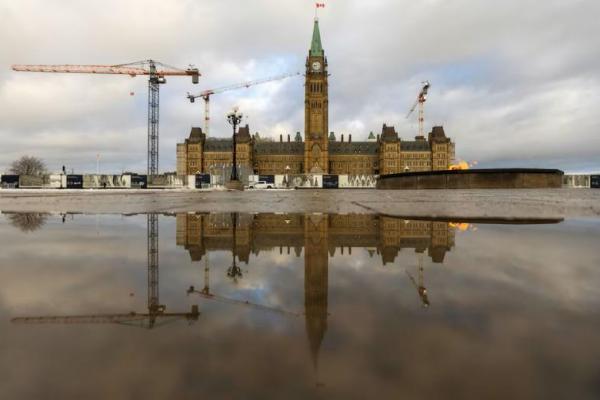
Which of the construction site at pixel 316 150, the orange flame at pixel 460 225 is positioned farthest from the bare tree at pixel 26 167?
the orange flame at pixel 460 225

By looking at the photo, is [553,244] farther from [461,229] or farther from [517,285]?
[517,285]

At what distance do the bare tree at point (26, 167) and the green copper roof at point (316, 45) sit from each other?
265 ft

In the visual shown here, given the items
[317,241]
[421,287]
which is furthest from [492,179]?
[421,287]

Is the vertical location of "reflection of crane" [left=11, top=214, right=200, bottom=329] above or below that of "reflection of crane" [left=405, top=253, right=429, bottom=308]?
below

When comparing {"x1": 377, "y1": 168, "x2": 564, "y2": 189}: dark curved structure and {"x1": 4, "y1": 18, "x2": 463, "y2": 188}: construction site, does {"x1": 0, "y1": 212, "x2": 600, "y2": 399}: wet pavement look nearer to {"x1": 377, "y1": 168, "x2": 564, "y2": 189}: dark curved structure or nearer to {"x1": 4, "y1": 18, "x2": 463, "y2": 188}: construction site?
{"x1": 377, "y1": 168, "x2": 564, "y2": 189}: dark curved structure

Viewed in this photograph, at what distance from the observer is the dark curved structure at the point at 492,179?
2519cm

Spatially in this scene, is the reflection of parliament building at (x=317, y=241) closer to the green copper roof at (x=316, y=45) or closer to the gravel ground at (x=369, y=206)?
the gravel ground at (x=369, y=206)

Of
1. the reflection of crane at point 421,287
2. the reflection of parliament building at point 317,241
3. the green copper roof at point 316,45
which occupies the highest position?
the green copper roof at point 316,45

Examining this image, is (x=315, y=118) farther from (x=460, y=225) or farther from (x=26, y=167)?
(x=460, y=225)

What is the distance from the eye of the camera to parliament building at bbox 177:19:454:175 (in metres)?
120

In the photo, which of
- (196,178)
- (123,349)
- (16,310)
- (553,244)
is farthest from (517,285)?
(196,178)

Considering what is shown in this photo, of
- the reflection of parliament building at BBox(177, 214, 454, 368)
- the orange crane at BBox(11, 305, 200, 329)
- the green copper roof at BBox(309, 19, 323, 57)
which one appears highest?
the green copper roof at BBox(309, 19, 323, 57)

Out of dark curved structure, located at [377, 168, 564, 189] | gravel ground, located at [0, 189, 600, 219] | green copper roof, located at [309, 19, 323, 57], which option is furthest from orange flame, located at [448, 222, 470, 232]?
green copper roof, located at [309, 19, 323, 57]

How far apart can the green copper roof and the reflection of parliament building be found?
410 feet
